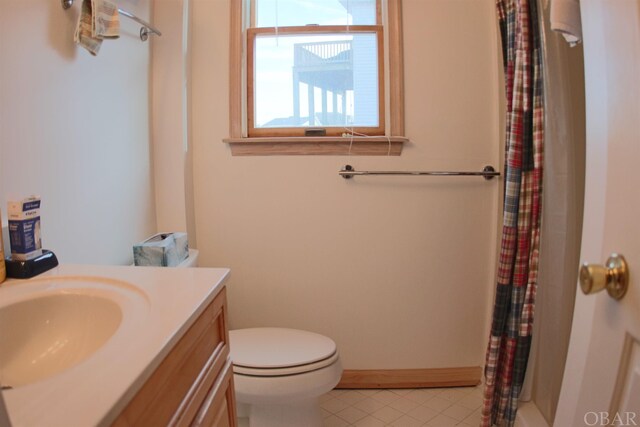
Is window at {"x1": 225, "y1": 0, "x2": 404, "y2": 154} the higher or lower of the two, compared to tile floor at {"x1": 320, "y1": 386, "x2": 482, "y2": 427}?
higher

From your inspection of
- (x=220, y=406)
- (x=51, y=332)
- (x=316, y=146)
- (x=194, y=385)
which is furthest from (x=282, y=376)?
(x=316, y=146)

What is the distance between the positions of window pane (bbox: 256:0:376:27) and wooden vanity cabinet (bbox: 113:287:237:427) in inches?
53.9

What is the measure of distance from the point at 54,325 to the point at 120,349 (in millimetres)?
332

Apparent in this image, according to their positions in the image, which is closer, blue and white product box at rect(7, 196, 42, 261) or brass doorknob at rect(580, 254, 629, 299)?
brass doorknob at rect(580, 254, 629, 299)

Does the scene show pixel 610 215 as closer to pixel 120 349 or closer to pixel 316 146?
pixel 120 349

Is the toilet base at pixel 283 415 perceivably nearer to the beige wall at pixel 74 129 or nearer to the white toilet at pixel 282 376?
the white toilet at pixel 282 376

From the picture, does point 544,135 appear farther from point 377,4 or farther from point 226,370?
point 226,370

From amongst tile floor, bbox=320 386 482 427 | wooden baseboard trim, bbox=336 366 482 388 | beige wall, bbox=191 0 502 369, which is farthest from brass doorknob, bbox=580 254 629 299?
wooden baseboard trim, bbox=336 366 482 388

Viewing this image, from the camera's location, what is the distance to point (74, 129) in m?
1.08

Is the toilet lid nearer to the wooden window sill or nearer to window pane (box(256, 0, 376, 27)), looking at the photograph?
the wooden window sill

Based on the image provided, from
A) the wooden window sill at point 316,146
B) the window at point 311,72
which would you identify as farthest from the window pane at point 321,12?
the wooden window sill at point 316,146

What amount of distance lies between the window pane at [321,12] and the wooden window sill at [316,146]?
56 cm

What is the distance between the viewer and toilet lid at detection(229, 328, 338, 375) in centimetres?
121

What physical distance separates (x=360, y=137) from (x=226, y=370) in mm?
1110
